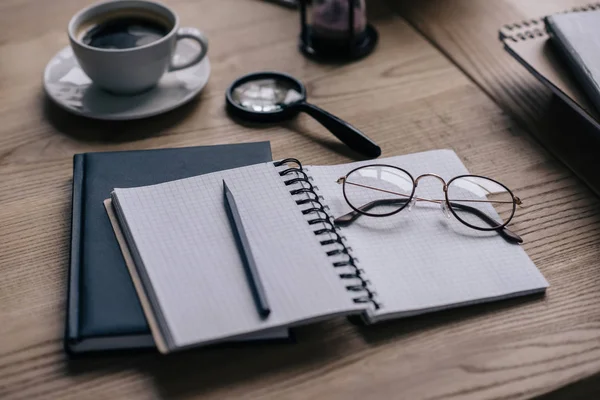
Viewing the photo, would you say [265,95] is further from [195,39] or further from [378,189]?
[378,189]

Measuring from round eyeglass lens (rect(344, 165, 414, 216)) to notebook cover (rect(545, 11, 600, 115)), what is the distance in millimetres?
267

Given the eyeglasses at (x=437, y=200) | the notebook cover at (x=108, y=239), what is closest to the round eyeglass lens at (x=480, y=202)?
the eyeglasses at (x=437, y=200)

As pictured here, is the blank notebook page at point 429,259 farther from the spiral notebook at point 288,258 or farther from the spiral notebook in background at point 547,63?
the spiral notebook in background at point 547,63

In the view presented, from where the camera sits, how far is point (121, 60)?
853 mm

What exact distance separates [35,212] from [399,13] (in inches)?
26.7

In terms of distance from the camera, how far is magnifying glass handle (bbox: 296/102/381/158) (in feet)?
2.73

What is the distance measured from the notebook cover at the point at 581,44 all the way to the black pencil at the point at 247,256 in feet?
1.51

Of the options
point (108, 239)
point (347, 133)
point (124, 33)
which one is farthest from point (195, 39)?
point (108, 239)

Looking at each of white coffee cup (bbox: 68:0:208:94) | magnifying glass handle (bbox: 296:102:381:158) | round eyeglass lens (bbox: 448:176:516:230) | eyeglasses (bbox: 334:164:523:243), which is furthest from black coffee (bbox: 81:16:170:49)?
round eyeglass lens (bbox: 448:176:516:230)

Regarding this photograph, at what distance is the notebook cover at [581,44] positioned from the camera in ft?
2.71

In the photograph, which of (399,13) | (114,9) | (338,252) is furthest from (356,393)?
(399,13)

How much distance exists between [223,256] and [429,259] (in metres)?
0.21

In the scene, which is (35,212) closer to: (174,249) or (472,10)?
(174,249)

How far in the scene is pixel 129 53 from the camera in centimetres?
85
